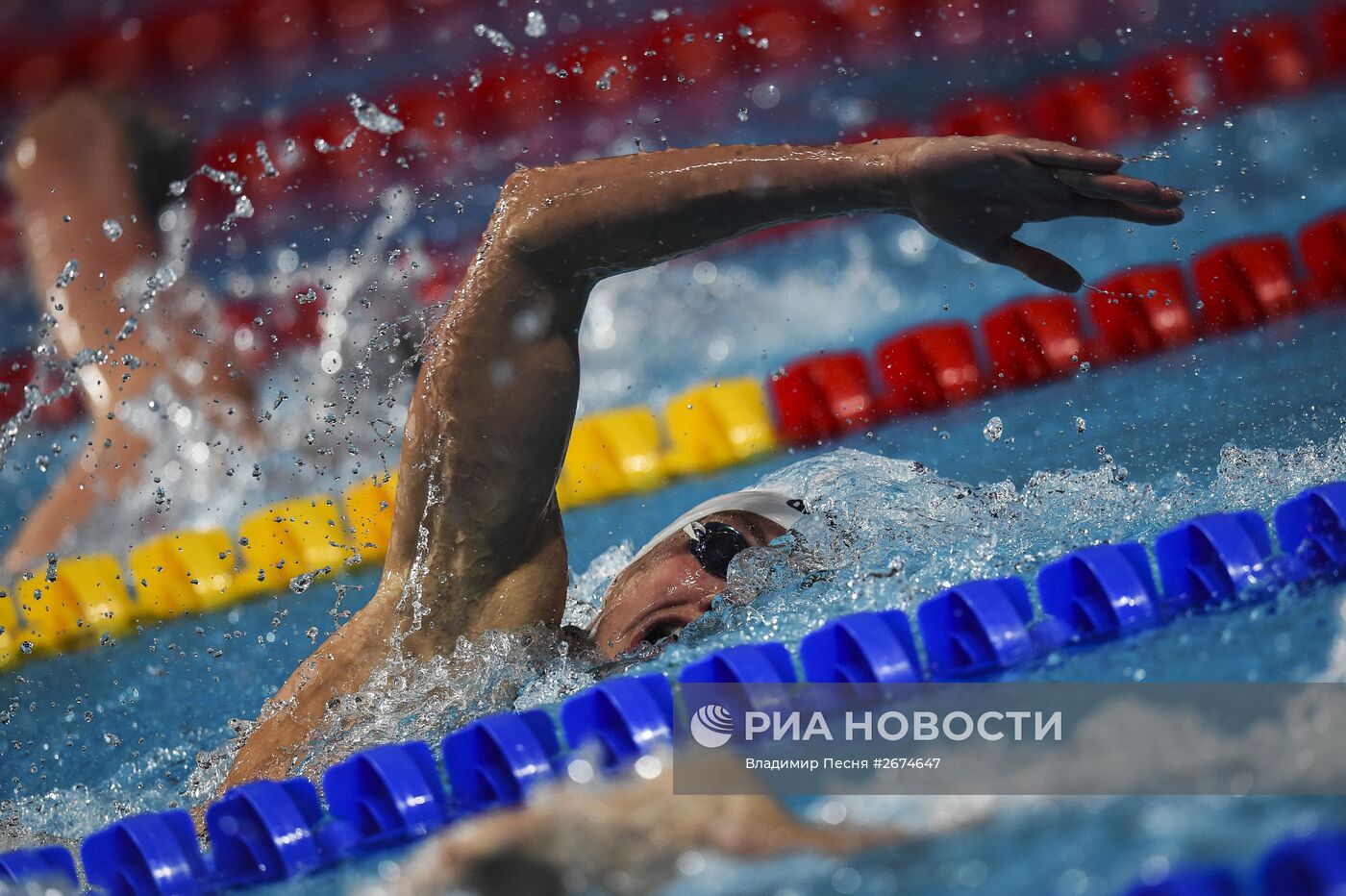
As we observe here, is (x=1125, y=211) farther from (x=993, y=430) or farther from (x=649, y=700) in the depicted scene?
(x=993, y=430)

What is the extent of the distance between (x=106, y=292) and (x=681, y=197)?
8.39 ft

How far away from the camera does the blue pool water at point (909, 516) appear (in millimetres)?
1134

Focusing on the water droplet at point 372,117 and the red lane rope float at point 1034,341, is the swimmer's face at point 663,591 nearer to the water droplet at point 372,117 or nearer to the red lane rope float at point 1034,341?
the red lane rope float at point 1034,341

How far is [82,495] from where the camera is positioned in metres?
3.35

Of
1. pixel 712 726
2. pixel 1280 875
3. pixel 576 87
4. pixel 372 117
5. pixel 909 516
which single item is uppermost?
pixel 372 117

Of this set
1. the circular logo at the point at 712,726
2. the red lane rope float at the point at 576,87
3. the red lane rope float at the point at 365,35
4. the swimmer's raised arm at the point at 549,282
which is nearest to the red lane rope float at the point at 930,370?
the red lane rope float at the point at 576,87

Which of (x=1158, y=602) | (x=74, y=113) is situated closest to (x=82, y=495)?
(x=74, y=113)

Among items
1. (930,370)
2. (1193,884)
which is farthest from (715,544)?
(930,370)

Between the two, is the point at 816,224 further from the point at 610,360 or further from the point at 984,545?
the point at 984,545

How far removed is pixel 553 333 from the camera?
65.0 inches

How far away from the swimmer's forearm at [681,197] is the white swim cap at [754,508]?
41 centimetres

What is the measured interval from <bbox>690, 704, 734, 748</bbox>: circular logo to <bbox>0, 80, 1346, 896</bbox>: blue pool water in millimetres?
247

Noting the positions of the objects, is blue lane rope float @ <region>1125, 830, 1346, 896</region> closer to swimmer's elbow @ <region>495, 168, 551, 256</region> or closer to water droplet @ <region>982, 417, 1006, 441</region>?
swimmer's elbow @ <region>495, 168, 551, 256</region>

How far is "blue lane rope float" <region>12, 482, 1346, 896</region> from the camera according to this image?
5.25ft
